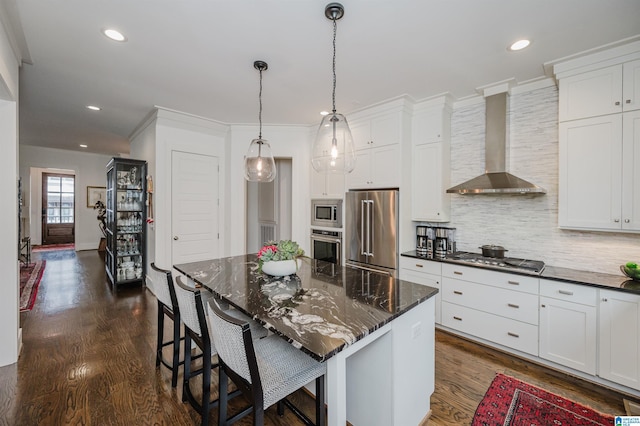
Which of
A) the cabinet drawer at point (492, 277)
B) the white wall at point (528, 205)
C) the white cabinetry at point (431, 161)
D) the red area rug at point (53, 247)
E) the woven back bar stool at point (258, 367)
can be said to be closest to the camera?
the woven back bar stool at point (258, 367)

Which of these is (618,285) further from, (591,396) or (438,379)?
(438,379)

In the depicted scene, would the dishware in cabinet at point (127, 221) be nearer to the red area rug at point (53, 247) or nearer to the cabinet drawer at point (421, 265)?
the cabinet drawer at point (421, 265)

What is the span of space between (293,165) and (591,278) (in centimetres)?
A: 377

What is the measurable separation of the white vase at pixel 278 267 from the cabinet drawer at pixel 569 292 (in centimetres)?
224

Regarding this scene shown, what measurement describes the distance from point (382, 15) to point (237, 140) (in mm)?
3201

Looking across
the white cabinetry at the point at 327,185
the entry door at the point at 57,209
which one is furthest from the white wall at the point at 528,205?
the entry door at the point at 57,209

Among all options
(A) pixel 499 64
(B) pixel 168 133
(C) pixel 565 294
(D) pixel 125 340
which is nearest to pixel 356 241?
(C) pixel 565 294

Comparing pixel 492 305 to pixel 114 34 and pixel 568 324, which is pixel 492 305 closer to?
pixel 568 324

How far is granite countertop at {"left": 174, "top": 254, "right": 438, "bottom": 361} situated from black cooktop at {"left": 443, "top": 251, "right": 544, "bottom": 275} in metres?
1.23

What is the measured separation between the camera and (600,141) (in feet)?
7.89

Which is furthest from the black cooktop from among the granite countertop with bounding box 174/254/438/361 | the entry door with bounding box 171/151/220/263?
the entry door with bounding box 171/151/220/263

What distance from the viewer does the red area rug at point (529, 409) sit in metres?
1.87

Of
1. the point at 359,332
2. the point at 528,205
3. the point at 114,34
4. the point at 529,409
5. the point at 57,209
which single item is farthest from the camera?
the point at 57,209

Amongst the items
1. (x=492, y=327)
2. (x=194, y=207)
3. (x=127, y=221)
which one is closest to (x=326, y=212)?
(x=194, y=207)
